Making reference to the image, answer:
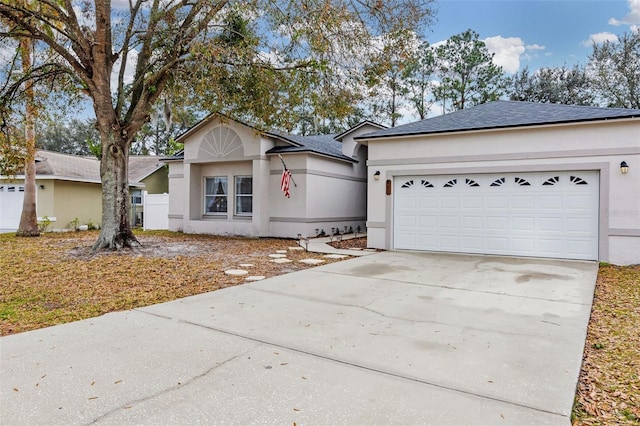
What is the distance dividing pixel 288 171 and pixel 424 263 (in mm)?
6913

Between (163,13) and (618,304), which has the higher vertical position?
(163,13)

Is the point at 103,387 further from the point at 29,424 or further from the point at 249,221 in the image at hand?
the point at 249,221

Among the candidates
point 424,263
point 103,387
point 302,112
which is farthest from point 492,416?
point 302,112

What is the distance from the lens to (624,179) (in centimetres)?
914

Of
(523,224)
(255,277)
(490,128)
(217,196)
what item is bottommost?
(255,277)

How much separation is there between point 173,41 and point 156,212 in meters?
11.1

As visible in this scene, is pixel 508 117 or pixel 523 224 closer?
pixel 523 224

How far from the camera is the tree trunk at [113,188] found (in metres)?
10.8

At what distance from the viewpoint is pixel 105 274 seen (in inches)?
307

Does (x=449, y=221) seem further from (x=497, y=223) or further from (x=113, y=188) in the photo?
(x=113, y=188)

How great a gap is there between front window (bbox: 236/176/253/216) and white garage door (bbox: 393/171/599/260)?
644cm

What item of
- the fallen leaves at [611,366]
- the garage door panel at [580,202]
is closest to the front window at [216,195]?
the garage door panel at [580,202]

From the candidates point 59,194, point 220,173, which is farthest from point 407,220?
point 59,194

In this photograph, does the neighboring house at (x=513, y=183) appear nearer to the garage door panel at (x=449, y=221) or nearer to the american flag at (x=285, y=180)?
the garage door panel at (x=449, y=221)
